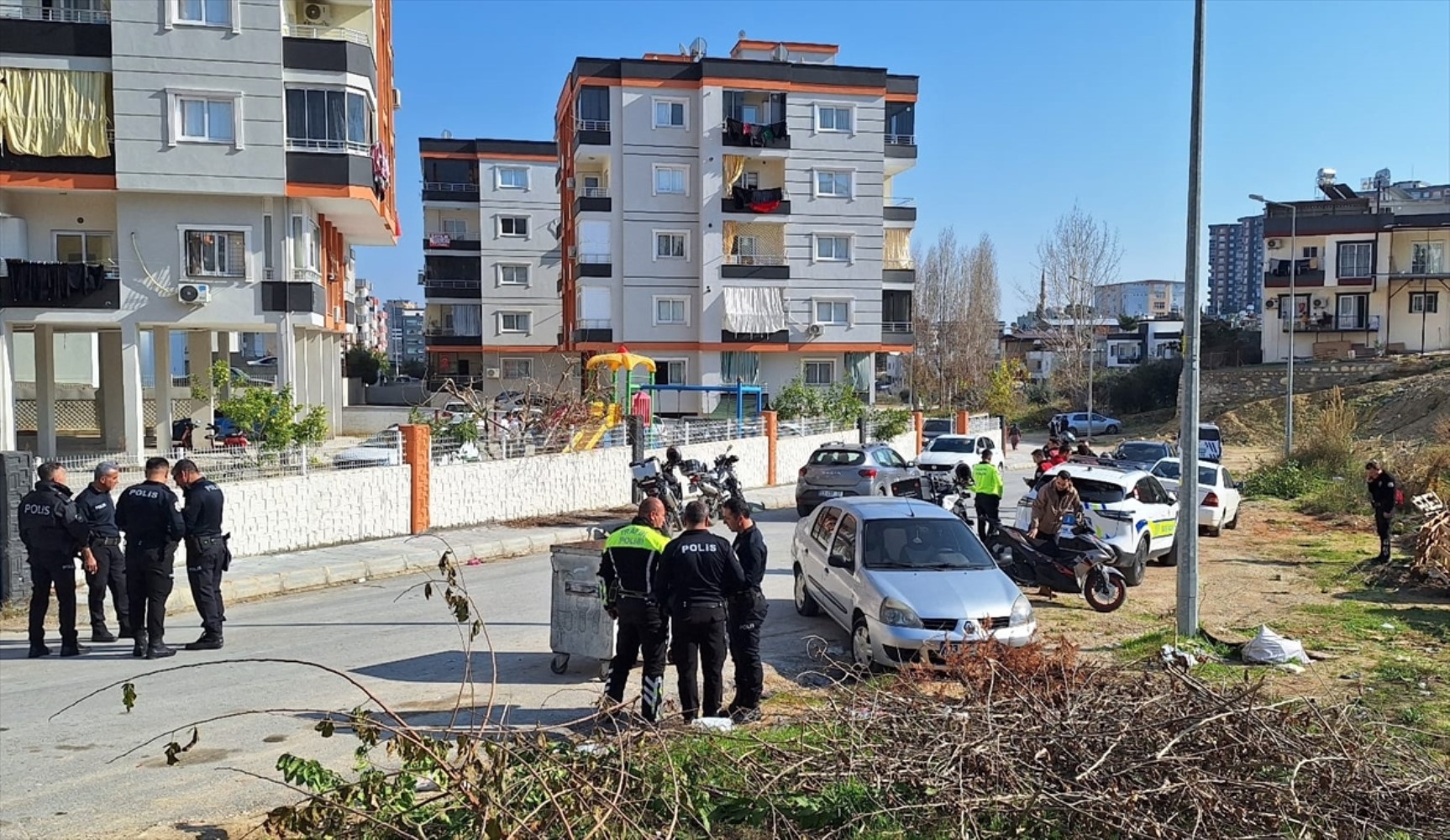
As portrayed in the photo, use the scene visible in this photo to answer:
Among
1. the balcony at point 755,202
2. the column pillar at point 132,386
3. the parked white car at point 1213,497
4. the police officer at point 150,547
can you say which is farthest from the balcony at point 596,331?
the police officer at point 150,547

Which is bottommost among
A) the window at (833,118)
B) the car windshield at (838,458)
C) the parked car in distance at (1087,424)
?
the parked car in distance at (1087,424)

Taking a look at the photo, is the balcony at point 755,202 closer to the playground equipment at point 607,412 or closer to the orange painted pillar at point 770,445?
the playground equipment at point 607,412

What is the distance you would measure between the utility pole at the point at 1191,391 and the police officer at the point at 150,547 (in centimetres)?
951

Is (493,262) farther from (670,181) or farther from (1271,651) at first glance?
(1271,651)

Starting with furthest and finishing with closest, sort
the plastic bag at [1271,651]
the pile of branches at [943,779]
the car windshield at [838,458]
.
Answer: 1. the car windshield at [838,458]
2. the plastic bag at [1271,651]
3. the pile of branches at [943,779]

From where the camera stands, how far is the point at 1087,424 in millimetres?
53125

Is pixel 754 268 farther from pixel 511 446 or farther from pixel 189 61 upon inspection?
pixel 511 446

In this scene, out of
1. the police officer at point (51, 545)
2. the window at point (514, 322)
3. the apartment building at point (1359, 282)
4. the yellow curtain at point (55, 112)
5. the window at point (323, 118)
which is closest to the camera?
the police officer at point (51, 545)

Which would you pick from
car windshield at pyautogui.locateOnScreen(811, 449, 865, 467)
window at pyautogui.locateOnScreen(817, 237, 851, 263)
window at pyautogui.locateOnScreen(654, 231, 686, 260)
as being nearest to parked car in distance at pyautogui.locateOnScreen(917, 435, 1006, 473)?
car windshield at pyautogui.locateOnScreen(811, 449, 865, 467)

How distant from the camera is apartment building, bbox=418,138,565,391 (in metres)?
60.8

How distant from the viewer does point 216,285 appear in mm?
28297

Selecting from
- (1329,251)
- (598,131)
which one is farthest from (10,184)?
(1329,251)

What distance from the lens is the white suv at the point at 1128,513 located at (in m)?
14.6

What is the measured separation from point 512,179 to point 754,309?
820 inches
